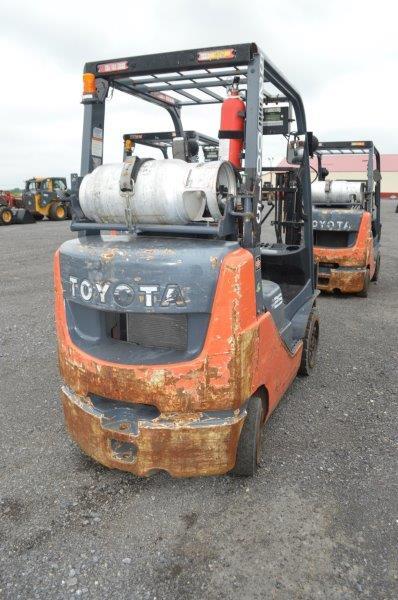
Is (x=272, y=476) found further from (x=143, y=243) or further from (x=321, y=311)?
(x=321, y=311)

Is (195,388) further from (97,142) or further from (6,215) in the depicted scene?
(6,215)

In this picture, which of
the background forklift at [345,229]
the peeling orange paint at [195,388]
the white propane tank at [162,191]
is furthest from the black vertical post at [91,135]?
the background forklift at [345,229]

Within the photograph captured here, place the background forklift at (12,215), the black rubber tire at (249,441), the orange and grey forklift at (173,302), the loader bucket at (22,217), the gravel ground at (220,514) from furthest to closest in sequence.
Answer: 1. the loader bucket at (22,217)
2. the background forklift at (12,215)
3. the black rubber tire at (249,441)
4. the orange and grey forklift at (173,302)
5. the gravel ground at (220,514)

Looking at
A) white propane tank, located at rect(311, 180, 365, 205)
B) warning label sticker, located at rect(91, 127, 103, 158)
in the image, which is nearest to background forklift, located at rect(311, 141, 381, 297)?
white propane tank, located at rect(311, 180, 365, 205)

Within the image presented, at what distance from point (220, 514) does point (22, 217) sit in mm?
21257

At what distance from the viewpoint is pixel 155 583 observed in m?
2.14

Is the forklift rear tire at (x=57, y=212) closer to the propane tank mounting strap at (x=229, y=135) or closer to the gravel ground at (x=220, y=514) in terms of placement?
the gravel ground at (x=220, y=514)

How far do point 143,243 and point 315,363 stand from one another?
8.92 ft

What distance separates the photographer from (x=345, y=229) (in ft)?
24.1

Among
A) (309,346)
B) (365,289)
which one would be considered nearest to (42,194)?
(365,289)

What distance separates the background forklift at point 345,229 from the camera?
733 centimetres

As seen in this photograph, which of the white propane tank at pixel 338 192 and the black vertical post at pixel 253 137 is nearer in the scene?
the black vertical post at pixel 253 137

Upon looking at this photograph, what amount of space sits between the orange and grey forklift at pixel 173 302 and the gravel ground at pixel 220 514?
9.4 inches

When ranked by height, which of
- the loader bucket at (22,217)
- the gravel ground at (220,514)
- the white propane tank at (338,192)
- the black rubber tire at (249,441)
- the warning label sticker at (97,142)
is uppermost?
the white propane tank at (338,192)
